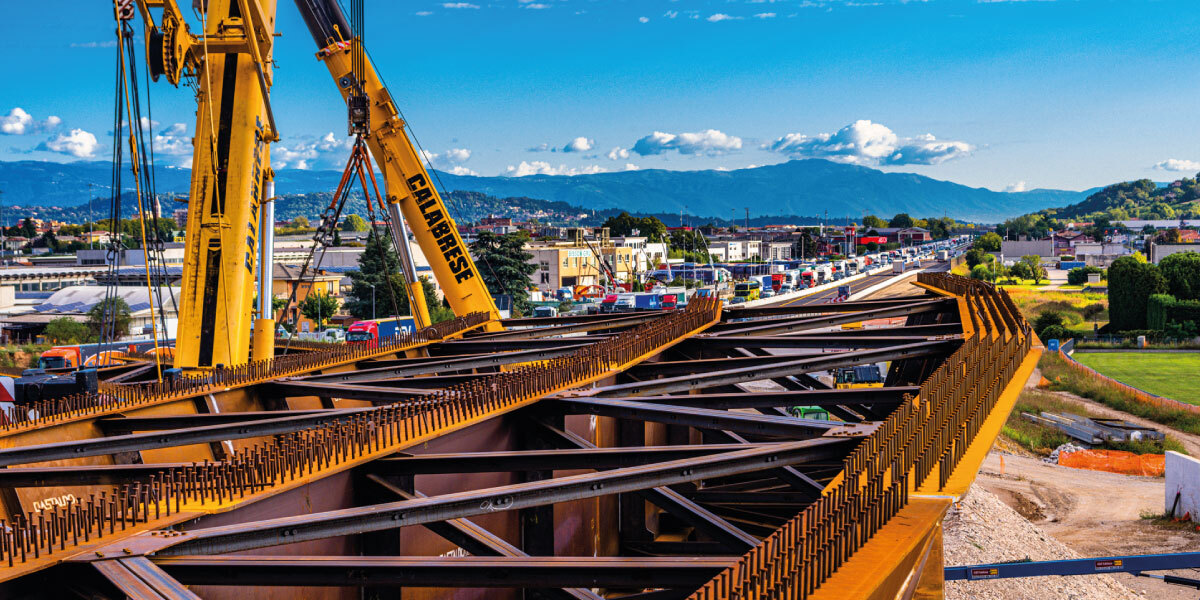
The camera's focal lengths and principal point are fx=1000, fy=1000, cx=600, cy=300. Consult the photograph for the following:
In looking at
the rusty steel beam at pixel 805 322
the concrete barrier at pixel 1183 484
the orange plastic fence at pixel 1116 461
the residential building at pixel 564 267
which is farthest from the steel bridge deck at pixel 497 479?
the residential building at pixel 564 267

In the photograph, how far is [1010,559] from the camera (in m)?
29.5

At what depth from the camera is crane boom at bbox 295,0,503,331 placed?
94.2ft

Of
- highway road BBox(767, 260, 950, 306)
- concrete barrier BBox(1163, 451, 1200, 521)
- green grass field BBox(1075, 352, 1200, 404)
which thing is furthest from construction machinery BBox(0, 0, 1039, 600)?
green grass field BBox(1075, 352, 1200, 404)

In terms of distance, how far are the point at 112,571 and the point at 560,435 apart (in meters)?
7.83

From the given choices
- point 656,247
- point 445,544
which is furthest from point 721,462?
point 656,247

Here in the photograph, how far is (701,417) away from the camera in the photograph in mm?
12664

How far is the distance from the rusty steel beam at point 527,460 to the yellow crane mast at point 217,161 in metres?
10.9

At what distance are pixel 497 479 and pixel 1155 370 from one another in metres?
74.4

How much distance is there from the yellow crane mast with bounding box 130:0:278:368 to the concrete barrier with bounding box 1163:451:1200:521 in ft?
111

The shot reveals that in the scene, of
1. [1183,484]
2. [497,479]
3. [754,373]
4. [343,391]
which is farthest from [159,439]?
[1183,484]

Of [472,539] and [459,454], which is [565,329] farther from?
[472,539]

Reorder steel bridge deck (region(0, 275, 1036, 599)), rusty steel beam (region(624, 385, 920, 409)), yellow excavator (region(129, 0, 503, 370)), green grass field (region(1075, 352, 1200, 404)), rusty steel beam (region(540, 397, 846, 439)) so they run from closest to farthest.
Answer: steel bridge deck (region(0, 275, 1036, 599)) → rusty steel beam (region(540, 397, 846, 439)) → rusty steel beam (region(624, 385, 920, 409)) → yellow excavator (region(129, 0, 503, 370)) → green grass field (region(1075, 352, 1200, 404))

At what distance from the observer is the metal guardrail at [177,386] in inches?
559

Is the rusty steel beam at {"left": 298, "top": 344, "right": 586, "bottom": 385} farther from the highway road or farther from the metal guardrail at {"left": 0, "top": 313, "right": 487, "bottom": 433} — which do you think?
the highway road
